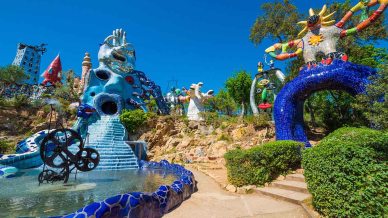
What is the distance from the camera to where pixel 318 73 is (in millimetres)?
10398

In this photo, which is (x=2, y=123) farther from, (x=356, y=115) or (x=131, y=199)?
(x=356, y=115)

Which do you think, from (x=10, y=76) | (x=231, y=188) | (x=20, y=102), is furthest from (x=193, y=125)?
(x=10, y=76)

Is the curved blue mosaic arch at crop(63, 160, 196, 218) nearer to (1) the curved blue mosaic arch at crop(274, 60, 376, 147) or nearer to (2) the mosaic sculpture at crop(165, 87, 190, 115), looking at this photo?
A: (1) the curved blue mosaic arch at crop(274, 60, 376, 147)

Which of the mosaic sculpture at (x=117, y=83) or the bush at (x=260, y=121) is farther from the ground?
the mosaic sculpture at (x=117, y=83)

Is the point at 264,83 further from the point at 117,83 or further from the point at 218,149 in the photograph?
the point at 117,83

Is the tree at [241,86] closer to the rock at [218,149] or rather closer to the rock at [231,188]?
the rock at [218,149]

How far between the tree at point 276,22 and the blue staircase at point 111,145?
14472 mm

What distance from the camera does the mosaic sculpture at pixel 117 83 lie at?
67.1 feet

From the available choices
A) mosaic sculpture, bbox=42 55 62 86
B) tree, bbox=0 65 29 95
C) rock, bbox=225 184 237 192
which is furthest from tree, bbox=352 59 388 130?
mosaic sculpture, bbox=42 55 62 86

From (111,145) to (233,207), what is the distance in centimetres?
1082

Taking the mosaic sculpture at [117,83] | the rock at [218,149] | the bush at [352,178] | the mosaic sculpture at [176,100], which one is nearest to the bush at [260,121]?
the rock at [218,149]

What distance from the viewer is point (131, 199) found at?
144 inches

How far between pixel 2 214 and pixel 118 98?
16220 mm

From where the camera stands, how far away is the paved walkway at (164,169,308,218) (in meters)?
4.51
